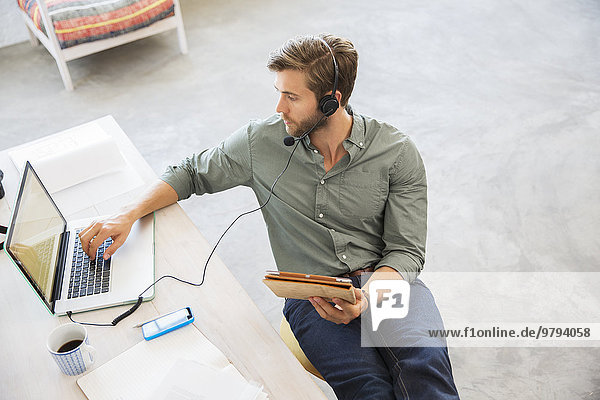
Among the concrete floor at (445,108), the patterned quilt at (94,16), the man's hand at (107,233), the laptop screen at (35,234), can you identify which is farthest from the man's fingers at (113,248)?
the patterned quilt at (94,16)

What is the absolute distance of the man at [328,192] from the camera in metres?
1.42

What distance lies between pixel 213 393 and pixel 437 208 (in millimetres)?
1658

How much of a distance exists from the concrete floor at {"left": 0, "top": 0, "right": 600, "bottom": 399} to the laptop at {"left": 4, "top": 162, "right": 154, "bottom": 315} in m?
0.83

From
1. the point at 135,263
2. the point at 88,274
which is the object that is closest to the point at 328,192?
the point at 135,263

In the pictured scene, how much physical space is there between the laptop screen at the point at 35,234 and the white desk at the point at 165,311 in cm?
9

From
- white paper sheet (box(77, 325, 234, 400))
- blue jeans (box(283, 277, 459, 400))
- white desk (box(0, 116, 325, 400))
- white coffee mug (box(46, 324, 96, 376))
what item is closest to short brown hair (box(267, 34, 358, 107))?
white desk (box(0, 116, 325, 400))

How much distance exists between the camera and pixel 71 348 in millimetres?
1137

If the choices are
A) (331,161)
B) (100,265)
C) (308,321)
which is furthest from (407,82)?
(100,265)

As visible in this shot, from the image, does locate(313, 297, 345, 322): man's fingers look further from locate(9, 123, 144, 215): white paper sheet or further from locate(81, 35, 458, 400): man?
locate(9, 123, 144, 215): white paper sheet

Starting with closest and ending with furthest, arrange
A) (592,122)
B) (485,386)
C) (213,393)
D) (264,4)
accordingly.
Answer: (213,393) → (485,386) → (592,122) → (264,4)

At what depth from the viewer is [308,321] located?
1.48m

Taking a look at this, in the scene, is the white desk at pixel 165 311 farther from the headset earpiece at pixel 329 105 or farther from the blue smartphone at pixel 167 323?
the headset earpiece at pixel 329 105

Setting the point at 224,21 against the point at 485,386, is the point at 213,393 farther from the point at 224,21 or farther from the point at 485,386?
the point at 224,21

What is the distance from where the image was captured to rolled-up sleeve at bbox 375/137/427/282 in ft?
4.99
